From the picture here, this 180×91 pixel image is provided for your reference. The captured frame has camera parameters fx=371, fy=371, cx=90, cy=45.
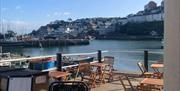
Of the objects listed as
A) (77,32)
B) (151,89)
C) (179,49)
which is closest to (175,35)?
(179,49)

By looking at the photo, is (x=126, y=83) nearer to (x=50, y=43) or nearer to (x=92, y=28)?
Answer: (x=50, y=43)

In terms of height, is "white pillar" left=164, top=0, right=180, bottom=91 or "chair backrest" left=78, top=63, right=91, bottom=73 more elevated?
"white pillar" left=164, top=0, right=180, bottom=91

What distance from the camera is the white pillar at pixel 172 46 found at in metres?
2.36

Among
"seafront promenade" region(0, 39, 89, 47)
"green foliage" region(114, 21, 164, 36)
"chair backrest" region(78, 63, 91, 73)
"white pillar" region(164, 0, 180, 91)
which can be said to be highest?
"white pillar" region(164, 0, 180, 91)

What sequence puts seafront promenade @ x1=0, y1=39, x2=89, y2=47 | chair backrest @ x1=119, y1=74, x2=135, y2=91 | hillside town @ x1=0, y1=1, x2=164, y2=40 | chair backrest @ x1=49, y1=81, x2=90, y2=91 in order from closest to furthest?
chair backrest @ x1=49, y1=81, x2=90, y2=91
chair backrest @ x1=119, y1=74, x2=135, y2=91
seafront promenade @ x1=0, y1=39, x2=89, y2=47
hillside town @ x1=0, y1=1, x2=164, y2=40

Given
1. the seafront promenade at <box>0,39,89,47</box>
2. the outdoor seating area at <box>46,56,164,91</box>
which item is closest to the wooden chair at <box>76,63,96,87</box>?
the outdoor seating area at <box>46,56,164,91</box>

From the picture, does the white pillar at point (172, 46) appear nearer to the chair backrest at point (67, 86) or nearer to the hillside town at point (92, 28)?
the chair backrest at point (67, 86)

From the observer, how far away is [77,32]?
398 ft

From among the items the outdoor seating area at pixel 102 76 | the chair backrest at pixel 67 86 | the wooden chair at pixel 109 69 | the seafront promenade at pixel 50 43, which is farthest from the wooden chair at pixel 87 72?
the seafront promenade at pixel 50 43

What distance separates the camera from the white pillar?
92.8 inches

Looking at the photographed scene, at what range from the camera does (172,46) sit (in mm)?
2373

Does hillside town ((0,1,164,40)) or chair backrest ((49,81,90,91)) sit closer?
chair backrest ((49,81,90,91))

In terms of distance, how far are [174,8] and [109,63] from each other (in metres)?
8.15

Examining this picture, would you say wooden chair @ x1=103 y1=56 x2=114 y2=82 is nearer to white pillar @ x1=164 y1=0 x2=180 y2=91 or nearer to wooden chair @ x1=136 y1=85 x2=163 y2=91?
wooden chair @ x1=136 y1=85 x2=163 y2=91
